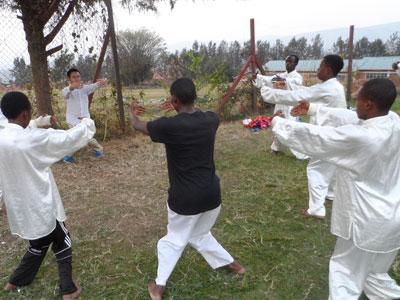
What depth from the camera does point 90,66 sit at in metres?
8.18

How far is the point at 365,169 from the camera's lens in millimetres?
2430

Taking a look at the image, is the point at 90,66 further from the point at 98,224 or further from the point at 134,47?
the point at 98,224

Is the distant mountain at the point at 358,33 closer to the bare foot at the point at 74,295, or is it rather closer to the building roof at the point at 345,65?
the building roof at the point at 345,65

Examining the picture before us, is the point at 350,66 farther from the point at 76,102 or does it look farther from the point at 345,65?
the point at 76,102

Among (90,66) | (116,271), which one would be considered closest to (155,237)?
(116,271)

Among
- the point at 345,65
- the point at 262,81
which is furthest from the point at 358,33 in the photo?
the point at 262,81

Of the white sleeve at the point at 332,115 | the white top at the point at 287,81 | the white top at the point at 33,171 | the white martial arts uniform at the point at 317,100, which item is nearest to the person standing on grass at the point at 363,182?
the white sleeve at the point at 332,115

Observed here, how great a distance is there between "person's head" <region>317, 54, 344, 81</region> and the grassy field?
1583mm

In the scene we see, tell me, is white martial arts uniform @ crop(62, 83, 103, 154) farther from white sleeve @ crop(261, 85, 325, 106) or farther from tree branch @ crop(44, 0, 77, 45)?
white sleeve @ crop(261, 85, 325, 106)

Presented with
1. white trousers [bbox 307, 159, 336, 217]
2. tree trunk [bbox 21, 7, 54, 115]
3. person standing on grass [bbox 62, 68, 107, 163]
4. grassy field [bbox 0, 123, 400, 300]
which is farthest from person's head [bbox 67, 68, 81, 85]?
white trousers [bbox 307, 159, 336, 217]

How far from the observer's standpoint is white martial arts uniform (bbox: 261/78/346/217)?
3.73m

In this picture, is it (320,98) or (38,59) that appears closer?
(320,98)

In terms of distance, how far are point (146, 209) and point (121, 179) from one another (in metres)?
1.24

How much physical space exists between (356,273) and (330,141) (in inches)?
37.0
